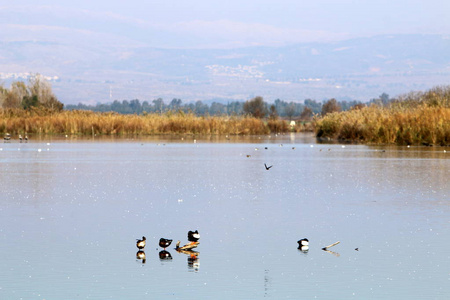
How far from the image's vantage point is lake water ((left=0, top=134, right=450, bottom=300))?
6973mm

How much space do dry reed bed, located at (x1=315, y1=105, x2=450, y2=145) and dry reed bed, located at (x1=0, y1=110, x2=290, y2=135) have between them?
10.3 metres

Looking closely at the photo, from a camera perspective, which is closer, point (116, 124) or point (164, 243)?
point (164, 243)

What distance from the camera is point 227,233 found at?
9586 mm

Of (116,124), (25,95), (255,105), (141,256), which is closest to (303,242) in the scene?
(141,256)

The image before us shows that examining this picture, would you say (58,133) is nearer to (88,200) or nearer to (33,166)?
(33,166)

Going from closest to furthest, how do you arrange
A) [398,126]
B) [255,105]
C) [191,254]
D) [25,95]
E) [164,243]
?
[191,254], [164,243], [398,126], [25,95], [255,105]

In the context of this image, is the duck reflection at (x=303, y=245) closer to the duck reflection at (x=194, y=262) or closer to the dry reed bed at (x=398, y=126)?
the duck reflection at (x=194, y=262)

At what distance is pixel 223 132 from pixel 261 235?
137 feet

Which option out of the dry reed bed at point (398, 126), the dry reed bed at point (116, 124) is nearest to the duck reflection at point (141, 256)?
the dry reed bed at point (398, 126)

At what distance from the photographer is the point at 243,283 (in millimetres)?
7066

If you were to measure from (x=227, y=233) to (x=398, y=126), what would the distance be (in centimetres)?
2572

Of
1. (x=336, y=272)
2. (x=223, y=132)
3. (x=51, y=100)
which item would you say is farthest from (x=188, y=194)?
(x=51, y=100)

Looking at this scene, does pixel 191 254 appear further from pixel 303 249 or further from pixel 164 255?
pixel 303 249

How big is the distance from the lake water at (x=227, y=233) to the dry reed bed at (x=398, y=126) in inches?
539
